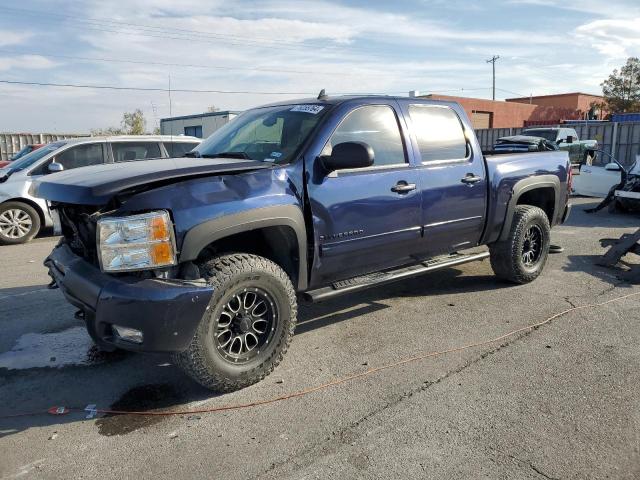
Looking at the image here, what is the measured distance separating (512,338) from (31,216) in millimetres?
8148

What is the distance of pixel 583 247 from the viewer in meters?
7.86

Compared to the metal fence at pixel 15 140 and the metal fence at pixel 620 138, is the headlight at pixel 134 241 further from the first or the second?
the metal fence at pixel 15 140

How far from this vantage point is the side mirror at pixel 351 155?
3.74 meters

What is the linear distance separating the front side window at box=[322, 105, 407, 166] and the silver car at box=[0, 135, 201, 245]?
517 cm

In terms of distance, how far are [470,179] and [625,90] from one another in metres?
48.9

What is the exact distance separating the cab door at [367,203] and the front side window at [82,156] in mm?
6255

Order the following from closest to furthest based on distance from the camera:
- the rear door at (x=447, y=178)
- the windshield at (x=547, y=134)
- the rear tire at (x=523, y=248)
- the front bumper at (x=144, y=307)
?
the front bumper at (x=144, y=307), the rear door at (x=447, y=178), the rear tire at (x=523, y=248), the windshield at (x=547, y=134)

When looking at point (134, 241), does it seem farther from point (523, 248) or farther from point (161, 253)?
point (523, 248)

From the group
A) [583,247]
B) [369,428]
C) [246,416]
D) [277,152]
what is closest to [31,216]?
[277,152]

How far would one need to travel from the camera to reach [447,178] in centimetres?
475

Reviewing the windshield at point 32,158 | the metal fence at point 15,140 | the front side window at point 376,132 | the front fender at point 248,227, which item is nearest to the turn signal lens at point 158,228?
the front fender at point 248,227

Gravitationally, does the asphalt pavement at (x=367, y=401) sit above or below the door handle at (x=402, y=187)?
below

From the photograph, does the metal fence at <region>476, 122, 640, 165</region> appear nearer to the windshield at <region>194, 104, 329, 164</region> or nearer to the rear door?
the rear door

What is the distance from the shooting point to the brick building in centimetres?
4241
